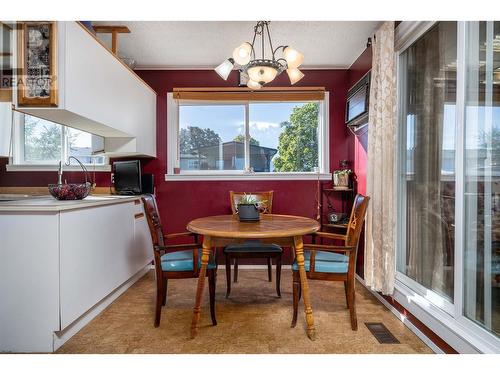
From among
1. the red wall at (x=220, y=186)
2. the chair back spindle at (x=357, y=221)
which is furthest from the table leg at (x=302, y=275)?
the red wall at (x=220, y=186)

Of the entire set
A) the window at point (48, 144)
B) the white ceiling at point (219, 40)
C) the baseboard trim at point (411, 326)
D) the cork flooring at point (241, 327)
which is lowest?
the cork flooring at point (241, 327)

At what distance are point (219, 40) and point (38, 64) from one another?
1633mm

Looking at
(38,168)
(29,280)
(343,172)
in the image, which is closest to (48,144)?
(38,168)

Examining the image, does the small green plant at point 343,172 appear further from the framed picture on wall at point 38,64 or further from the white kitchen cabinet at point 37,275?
the framed picture on wall at point 38,64

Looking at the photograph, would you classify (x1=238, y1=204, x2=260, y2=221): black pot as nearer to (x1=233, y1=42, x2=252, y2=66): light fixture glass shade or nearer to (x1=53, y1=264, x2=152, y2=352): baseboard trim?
(x1=233, y1=42, x2=252, y2=66): light fixture glass shade

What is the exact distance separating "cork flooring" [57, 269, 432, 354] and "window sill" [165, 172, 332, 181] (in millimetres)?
1356

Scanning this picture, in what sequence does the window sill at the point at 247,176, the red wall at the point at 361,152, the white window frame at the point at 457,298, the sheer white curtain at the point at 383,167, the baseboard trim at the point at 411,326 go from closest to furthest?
1. the white window frame at the point at 457,298
2. the baseboard trim at the point at 411,326
3. the sheer white curtain at the point at 383,167
4. the red wall at the point at 361,152
5. the window sill at the point at 247,176

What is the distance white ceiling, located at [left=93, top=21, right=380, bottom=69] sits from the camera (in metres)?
2.65

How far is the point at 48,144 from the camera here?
3523 mm

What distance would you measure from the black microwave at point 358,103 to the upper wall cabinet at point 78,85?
7.88ft

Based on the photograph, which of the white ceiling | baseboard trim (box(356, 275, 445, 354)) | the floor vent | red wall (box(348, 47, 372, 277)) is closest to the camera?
baseboard trim (box(356, 275, 445, 354))

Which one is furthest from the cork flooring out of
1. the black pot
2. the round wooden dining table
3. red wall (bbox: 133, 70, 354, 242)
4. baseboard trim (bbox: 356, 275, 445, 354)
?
red wall (bbox: 133, 70, 354, 242)

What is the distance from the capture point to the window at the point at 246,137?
371cm
